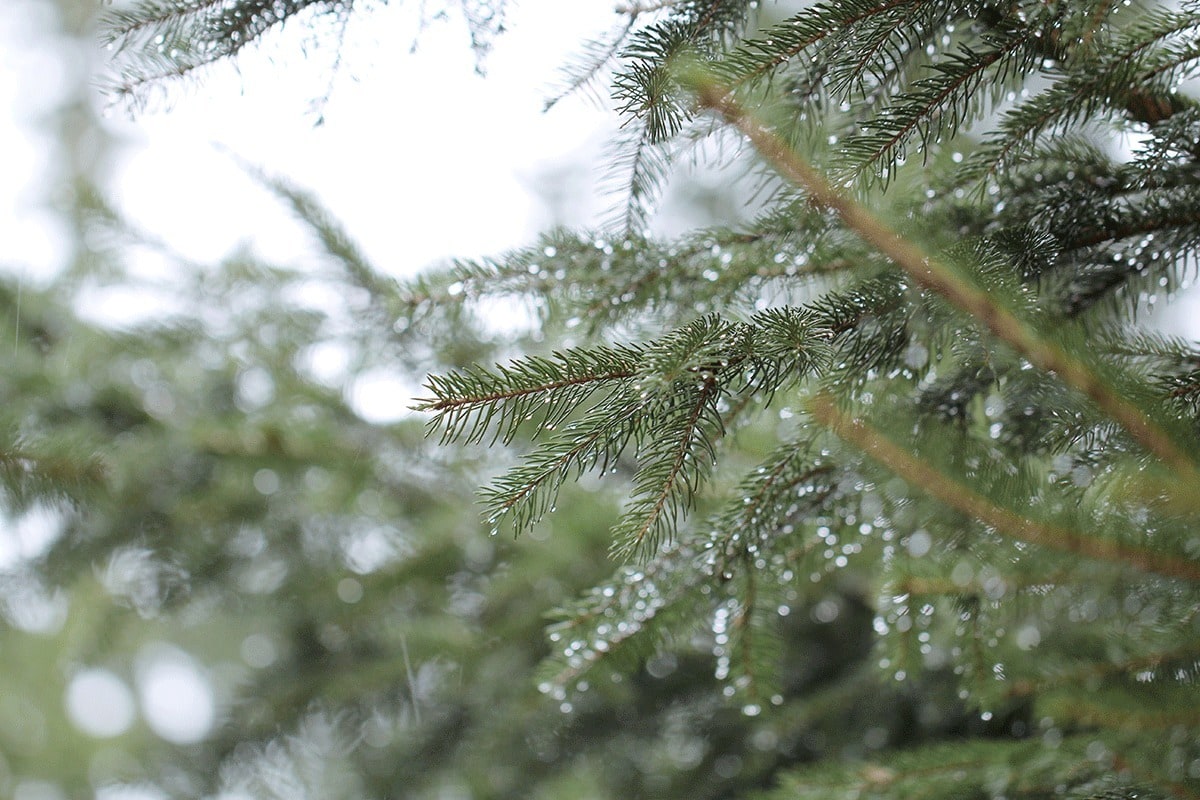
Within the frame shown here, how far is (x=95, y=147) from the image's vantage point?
163 inches

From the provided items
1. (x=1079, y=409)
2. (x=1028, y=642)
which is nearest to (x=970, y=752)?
(x=1028, y=642)

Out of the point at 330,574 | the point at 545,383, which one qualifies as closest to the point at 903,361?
the point at 545,383

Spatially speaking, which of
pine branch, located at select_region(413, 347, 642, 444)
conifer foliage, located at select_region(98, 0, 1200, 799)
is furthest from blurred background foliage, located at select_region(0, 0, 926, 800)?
pine branch, located at select_region(413, 347, 642, 444)

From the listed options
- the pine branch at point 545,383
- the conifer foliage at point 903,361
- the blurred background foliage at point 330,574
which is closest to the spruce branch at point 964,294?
the conifer foliage at point 903,361

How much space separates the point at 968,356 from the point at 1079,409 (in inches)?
3.2

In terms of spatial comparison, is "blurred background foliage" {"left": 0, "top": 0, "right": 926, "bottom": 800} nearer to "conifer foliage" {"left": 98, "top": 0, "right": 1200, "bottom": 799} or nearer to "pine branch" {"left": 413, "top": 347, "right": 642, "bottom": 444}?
"conifer foliage" {"left": 98, "top": 0, "right": 1200, "bottom": 799}

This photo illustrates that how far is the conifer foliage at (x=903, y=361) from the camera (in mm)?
601

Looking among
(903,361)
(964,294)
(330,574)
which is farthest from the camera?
(330,574)

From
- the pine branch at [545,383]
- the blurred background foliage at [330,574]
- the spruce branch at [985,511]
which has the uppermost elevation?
the blurred background foliage at [330,574]

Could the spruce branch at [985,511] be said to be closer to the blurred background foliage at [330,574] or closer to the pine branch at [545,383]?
the pine branch at [545,383]

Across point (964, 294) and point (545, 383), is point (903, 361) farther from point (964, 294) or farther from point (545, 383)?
point (545, 383)

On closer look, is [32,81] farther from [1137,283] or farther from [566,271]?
[1137,283]

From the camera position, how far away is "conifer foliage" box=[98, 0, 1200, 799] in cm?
60

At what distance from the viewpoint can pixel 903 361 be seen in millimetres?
742
